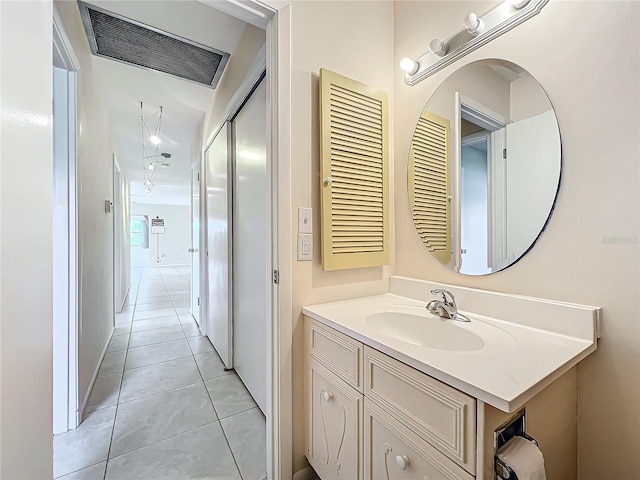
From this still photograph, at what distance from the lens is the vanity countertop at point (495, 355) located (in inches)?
23.9

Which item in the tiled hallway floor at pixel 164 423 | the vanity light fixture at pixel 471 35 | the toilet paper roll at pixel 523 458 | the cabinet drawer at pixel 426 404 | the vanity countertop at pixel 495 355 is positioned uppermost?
the vanity light fixture at pixel 471 35

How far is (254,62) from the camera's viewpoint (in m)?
1.58

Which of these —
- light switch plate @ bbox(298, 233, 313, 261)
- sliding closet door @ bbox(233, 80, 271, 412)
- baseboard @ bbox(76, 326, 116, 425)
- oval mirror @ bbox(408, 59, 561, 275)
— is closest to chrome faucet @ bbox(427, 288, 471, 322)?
oval mirror @ bbox(408, 59, 561, 275)

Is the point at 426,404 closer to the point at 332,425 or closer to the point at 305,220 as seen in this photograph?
the point at 332,425

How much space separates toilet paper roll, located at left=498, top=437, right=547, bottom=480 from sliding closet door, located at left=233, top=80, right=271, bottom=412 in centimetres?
115

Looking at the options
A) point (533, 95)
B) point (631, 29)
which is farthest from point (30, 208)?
point (631, 29)

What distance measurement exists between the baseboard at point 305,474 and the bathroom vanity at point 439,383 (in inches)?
4.8

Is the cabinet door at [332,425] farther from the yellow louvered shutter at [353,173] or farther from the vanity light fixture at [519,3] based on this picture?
the vanity light fixture at [519,3]

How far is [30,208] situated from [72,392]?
1477mm

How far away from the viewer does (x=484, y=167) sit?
1.17m

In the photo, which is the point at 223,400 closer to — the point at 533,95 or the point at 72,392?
the point at 72,392

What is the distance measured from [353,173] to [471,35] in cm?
75

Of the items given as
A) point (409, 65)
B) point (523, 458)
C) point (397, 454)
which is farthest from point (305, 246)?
point (409, 65)

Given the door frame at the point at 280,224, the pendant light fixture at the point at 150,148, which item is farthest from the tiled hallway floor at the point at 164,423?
the pendant light fixture at the point at 150,148
